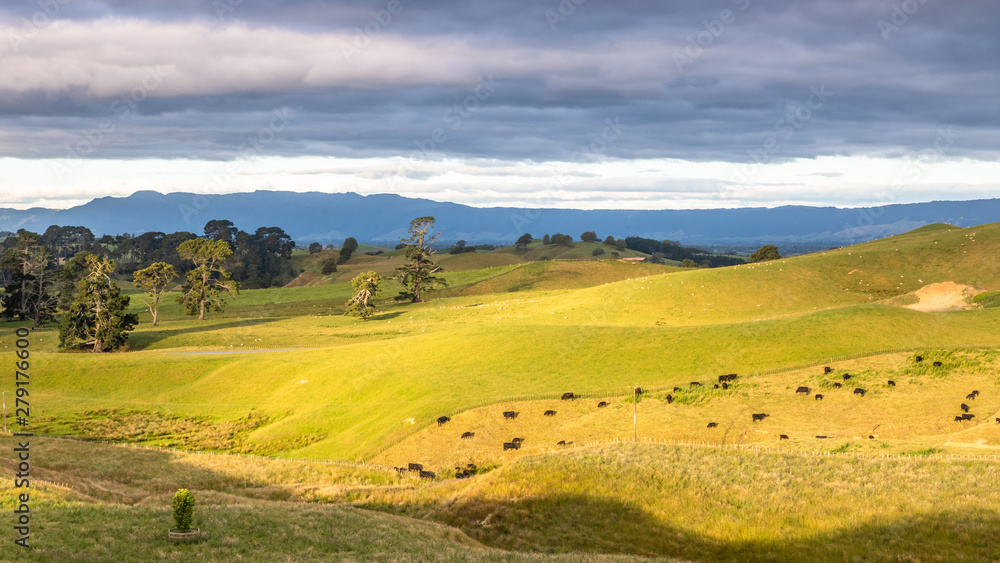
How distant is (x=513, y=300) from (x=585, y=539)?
86.8 m

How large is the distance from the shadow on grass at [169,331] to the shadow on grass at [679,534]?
63.7m

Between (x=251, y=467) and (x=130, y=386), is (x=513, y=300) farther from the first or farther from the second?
(x=251, y=467)

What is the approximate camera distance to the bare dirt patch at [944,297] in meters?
80.8

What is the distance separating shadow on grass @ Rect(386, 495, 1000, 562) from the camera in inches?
930

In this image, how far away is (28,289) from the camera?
109m

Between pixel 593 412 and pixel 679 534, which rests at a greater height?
pixel 679 534

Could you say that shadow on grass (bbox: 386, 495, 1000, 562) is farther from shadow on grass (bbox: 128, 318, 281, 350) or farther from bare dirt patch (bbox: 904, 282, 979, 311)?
bare dirt patch (bbox: 904, 282, 979, 311)

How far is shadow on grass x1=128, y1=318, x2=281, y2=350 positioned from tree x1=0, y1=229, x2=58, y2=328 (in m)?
31.3

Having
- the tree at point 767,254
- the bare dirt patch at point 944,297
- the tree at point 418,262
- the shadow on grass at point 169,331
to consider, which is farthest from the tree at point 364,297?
the tree at point 767,254

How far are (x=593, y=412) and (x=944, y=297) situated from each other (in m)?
63.4

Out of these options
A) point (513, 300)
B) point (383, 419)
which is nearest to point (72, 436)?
point (383, 419)

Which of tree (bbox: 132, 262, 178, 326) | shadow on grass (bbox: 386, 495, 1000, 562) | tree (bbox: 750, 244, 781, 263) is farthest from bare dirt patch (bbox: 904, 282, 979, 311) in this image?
tree (bbox: 132, 262, 178, 326)

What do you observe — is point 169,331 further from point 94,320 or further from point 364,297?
point 364,297

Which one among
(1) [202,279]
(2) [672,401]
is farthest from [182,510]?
(1) [202,279]
